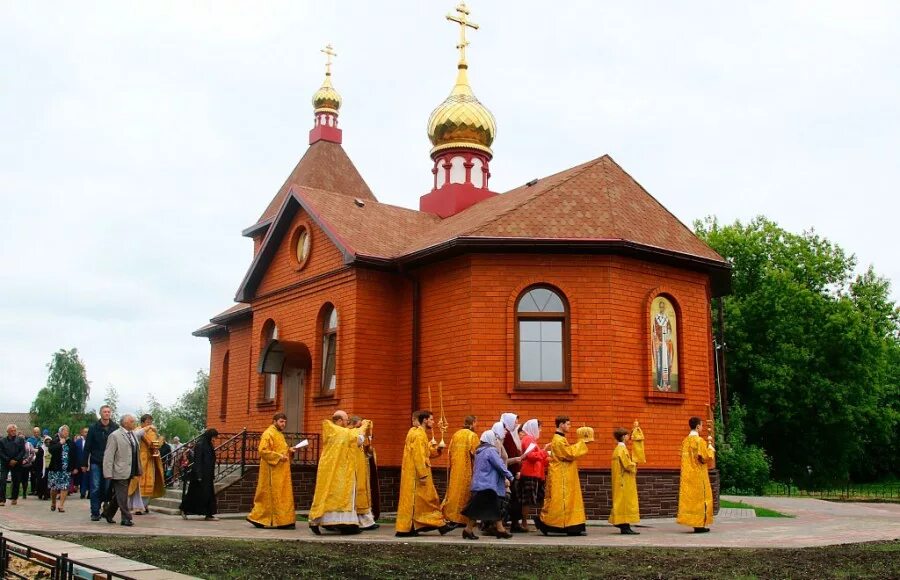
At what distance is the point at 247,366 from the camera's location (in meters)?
23.5

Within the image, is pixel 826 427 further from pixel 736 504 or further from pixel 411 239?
pixel 411 239

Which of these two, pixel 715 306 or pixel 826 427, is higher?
pixel 715 306

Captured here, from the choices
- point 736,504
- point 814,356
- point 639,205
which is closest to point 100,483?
point 639,205

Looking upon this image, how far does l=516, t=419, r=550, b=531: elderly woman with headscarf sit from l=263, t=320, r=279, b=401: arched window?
8743 mm

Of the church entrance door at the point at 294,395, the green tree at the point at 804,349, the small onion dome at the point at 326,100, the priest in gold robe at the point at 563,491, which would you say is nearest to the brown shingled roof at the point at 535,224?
the church entrance door at the point at 294,395

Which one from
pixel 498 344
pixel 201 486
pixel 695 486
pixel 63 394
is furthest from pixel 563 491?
pixel 63 394

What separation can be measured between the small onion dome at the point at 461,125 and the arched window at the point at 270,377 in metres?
6.20

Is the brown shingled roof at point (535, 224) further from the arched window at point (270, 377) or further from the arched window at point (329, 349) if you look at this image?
the arched window at point (329, 349)

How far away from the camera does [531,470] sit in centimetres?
1277

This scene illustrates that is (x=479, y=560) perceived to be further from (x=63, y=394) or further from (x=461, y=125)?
(x=63, y=394)

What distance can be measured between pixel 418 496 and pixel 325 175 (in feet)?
57.2

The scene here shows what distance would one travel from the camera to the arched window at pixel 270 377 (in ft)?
66.8

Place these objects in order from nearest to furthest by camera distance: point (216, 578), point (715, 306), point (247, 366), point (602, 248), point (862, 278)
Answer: point (216, 578) → point (602, 248) → point (247, 366) → point (715, 306) → point (862, 278)

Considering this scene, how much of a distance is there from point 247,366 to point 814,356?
22.3 meters
